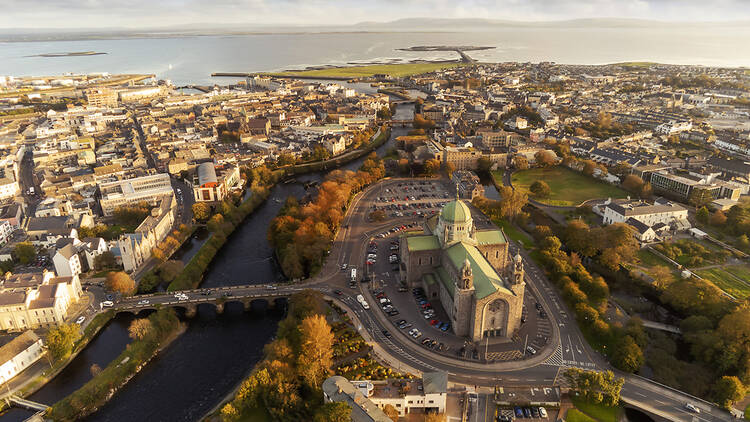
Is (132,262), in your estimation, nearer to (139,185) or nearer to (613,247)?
(139,185)

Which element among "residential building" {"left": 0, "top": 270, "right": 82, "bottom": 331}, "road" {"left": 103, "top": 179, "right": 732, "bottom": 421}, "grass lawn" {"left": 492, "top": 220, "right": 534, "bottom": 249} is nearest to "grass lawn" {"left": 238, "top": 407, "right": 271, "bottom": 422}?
"road" {"left": 103, "top": 179, "right": 732, "bottom": 421}

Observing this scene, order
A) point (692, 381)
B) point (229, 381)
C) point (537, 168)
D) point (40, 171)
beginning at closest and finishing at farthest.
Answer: point (692, 381) → point (229, 381) → point (40, 171) → point (537, 168)

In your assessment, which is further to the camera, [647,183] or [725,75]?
[725,75]

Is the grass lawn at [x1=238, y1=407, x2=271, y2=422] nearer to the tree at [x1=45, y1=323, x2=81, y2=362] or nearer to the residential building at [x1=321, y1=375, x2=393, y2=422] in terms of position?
the residential building at [x1=321, y1=375, x2=393, y2=422]

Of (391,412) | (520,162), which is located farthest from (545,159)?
(391,412)

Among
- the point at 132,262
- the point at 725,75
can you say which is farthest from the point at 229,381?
the point at 725,75

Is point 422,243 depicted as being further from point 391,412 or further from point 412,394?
point 391,412
